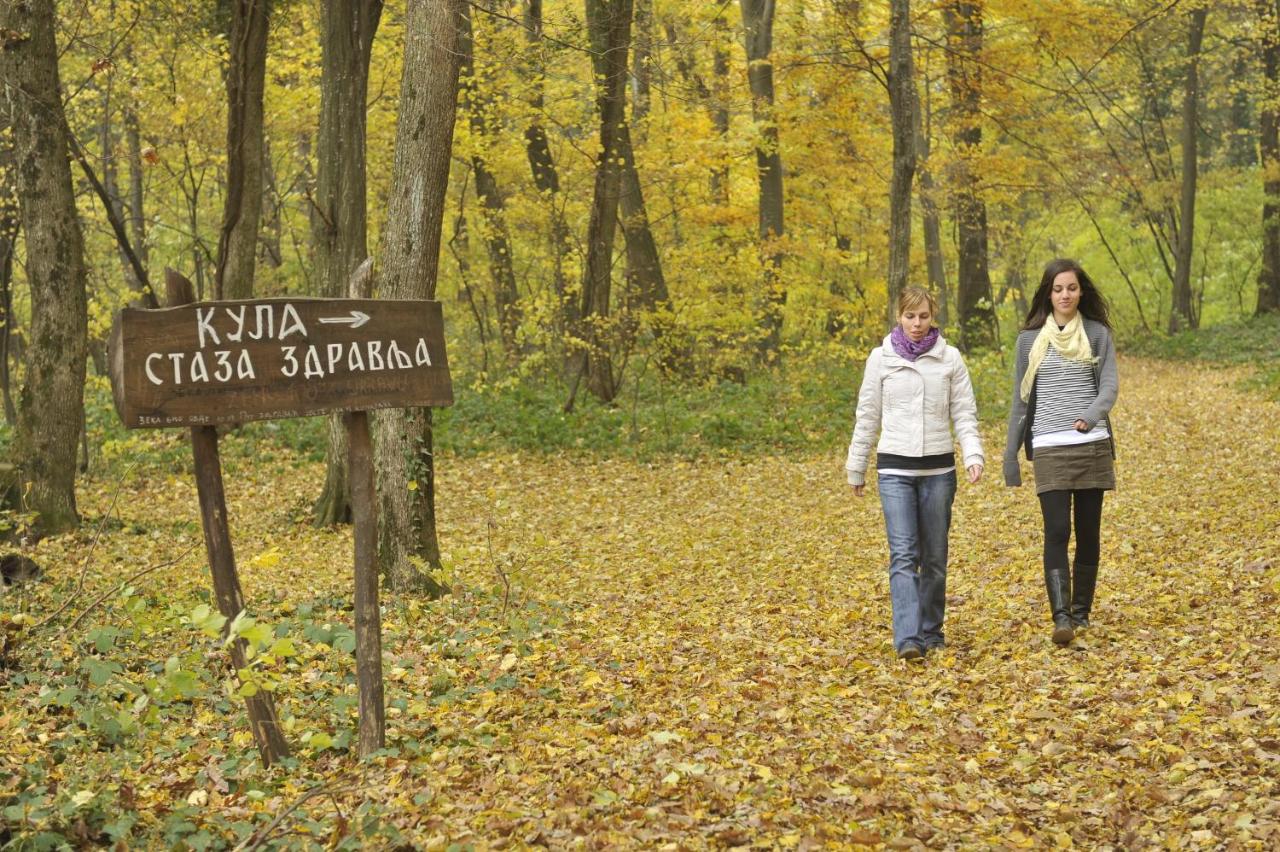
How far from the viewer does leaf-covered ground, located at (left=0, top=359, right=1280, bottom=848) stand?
4074 millimetres

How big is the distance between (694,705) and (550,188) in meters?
14.5

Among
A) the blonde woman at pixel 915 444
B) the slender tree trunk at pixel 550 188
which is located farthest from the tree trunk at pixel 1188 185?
the blonde woman at pixel 915 444

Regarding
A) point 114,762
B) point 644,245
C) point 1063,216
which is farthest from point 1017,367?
point 1063,216

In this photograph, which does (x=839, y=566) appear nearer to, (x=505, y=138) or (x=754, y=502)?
(x=754, y=502)

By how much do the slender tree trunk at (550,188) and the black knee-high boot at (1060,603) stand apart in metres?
11.9

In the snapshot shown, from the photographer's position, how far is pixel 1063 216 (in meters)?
33.4

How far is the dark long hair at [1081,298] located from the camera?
6.48 meters

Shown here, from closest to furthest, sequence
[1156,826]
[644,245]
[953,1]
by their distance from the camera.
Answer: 1. [1156,826]
2. [953,1]
3. [644,245]

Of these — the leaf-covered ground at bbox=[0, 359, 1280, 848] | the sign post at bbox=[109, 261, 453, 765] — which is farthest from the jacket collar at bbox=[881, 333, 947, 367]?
the sign post at bbox=[109, 261, 453, 765]

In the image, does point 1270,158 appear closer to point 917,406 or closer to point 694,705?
point 917,406

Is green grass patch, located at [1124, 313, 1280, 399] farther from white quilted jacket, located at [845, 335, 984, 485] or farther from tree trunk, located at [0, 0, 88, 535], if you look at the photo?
tree trunk, located at [0, 0, 88, 535]

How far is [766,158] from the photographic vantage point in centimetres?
2044

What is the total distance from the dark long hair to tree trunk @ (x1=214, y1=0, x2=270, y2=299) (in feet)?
28.4

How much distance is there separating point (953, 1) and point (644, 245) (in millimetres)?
5926
